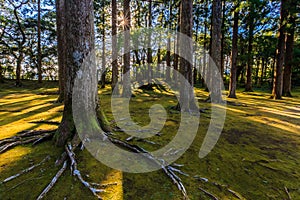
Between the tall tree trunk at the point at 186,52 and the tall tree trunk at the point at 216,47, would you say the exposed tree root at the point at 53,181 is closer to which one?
the tall tree trunk at the point at 186,52

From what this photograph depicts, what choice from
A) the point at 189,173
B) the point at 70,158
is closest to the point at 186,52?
the point at 189,173

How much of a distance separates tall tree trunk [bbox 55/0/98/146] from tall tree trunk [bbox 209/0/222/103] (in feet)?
20.7

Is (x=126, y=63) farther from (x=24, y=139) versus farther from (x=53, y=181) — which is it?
(x=53, y=181)

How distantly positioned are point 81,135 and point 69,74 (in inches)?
39.3

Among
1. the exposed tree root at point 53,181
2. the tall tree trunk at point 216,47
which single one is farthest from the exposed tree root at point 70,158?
the tall tree trunk at point 216,47

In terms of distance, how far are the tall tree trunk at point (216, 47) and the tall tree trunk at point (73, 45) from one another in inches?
249

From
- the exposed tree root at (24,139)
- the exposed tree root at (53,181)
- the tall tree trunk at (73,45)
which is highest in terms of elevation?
the tall tree trunk at (73,45)

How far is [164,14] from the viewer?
19.2 metres

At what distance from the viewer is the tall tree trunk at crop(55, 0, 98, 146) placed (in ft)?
8.90

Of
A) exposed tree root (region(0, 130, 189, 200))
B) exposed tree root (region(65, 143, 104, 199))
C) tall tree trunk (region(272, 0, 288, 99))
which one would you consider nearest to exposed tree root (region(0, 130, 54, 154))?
exposed tree root (region(0, 130, 189, 200))

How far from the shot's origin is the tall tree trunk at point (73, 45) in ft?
8.90

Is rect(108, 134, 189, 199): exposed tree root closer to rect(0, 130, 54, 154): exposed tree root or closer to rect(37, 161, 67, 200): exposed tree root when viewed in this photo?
rect(37, 161, 67, 200): exposed tree root

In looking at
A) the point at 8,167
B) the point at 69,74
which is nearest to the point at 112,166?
the point at 8,167

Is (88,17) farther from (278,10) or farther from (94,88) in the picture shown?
(278,10)
